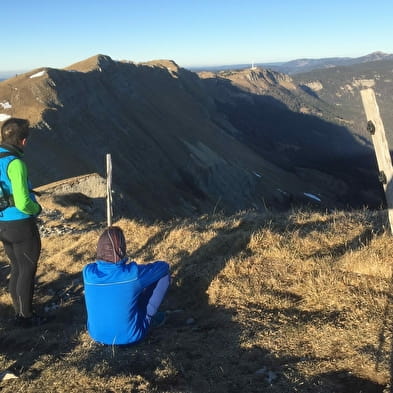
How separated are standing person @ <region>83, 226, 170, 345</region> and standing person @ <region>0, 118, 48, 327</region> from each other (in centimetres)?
111

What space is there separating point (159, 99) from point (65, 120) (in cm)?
4008

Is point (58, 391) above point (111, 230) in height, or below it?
below

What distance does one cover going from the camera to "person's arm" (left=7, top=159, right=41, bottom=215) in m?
4.50

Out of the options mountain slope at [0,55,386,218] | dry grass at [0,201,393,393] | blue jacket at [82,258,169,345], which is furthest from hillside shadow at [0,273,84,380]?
mountain slope at [0,55,386,218]

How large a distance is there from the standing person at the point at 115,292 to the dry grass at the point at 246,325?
17 centimetres

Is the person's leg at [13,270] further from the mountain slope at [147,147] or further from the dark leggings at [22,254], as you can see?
the mountain slope at [147,147]

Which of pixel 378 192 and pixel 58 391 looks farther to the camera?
pixel 378 192

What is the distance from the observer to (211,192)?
5809 centimetres

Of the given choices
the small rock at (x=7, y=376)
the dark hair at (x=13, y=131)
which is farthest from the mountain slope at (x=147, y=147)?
the small rock at (x=7, y=376)

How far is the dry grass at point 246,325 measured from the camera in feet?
11.4

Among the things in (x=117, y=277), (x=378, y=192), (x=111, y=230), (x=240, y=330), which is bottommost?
(x=378, y=192)

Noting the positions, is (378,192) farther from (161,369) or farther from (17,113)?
(161,369)

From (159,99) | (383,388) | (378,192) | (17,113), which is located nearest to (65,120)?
(17,113)

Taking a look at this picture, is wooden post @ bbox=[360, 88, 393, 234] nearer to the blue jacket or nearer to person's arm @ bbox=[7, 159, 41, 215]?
the blue jacket
